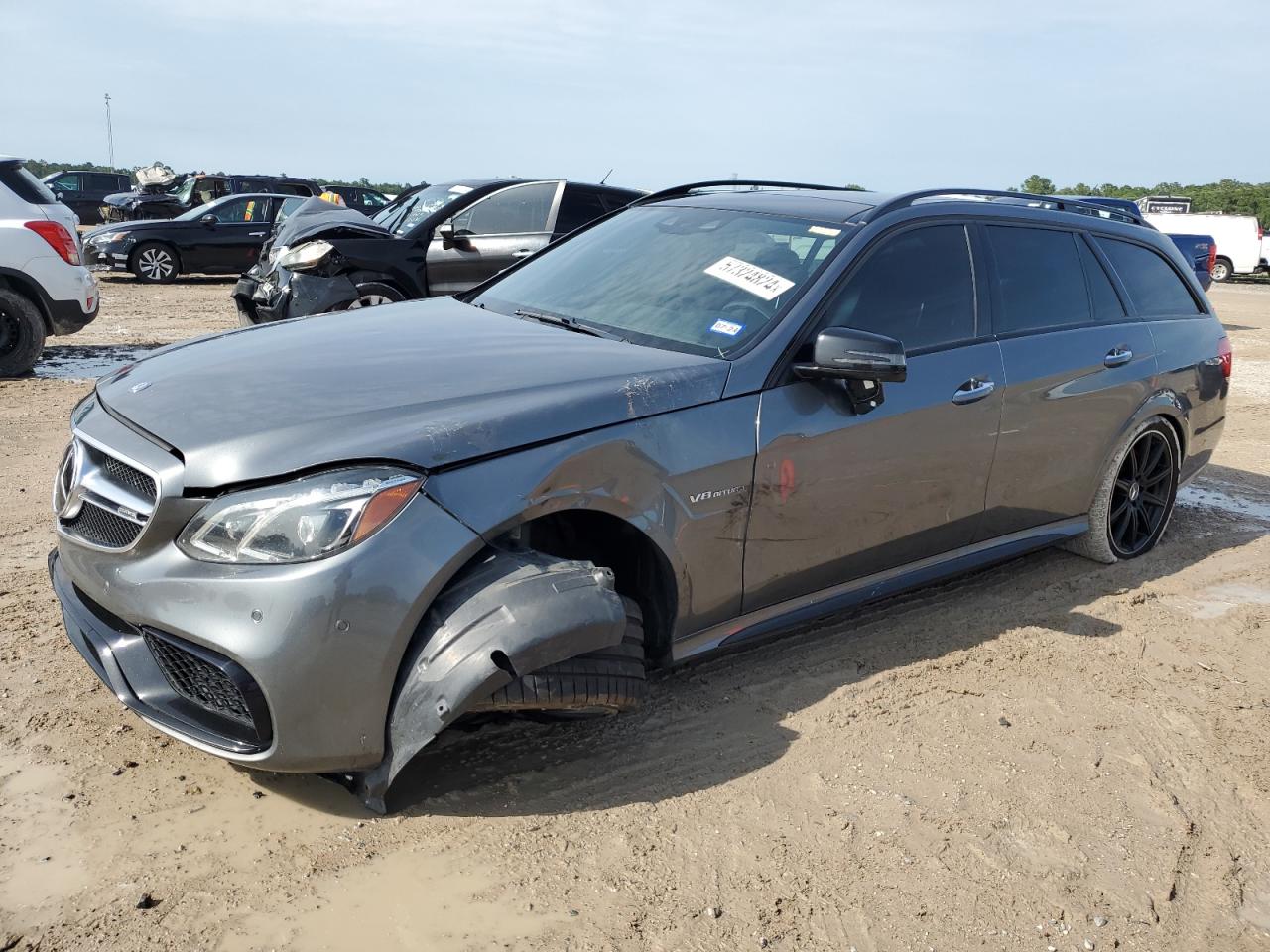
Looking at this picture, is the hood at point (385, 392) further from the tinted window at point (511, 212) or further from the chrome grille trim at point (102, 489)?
the tinted window at point (511, 212)

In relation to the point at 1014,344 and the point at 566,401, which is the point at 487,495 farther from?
the point at 1014,344

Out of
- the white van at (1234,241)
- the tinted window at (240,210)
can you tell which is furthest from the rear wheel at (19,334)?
the white van at (1234,241)

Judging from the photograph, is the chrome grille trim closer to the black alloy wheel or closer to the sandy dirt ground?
the sandy dirt ground

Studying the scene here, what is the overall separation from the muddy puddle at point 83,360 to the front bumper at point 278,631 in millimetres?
6978

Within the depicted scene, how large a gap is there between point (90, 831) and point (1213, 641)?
13.8ft

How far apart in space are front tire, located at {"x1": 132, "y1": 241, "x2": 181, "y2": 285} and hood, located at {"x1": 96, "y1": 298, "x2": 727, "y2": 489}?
15.8m

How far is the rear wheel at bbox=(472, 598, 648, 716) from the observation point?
2.99 metres

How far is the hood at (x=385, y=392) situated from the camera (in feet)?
9.41

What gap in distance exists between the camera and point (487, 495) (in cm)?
294

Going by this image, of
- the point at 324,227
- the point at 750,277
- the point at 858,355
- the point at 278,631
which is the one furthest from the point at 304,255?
the point at 278,631

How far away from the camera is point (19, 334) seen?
936cm

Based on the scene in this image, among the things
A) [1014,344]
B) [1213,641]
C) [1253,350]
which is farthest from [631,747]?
[1253,350]

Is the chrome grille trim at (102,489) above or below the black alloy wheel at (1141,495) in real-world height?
above

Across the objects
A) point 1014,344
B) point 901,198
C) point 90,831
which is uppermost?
point 901,198
